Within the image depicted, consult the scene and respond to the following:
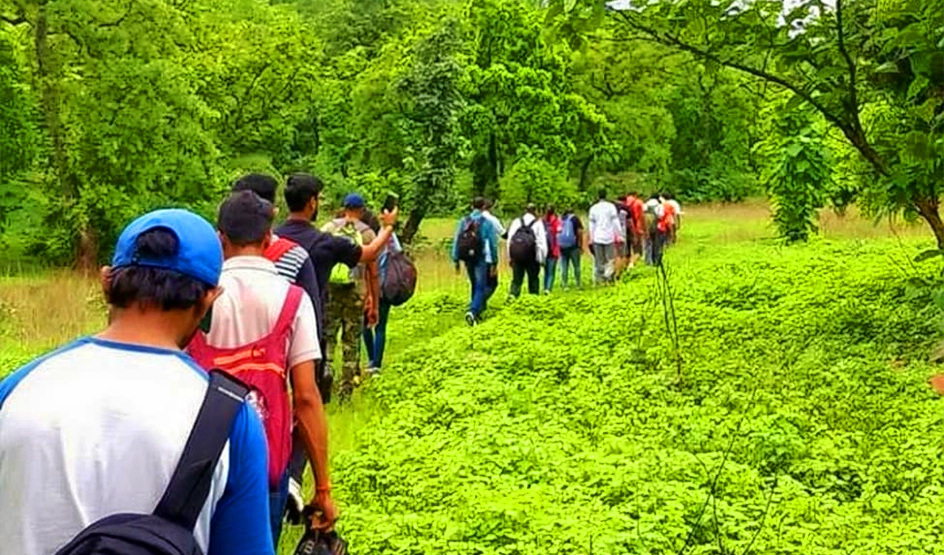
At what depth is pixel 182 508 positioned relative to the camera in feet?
6.59

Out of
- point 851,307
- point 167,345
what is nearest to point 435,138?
point 851,307

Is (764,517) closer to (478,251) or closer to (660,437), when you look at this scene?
(660,437)

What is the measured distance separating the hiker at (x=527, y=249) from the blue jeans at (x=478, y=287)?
1521 mm

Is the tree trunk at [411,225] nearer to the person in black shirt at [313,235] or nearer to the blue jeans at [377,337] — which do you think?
the blue jeans at [377,337]

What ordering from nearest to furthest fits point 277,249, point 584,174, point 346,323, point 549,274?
point 277,249 → point 346,323 → point 549,274 → point 584,174

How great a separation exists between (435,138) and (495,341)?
66.6ft

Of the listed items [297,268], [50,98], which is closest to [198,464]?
[297,268]

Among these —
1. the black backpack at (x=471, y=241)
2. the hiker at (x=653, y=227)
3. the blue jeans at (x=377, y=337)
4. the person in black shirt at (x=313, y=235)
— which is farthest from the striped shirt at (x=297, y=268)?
the hiker at (x=653, y=227)

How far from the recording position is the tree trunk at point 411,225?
102ft

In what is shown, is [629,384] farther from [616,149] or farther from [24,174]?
[616,149]

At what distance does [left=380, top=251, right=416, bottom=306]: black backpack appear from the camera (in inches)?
432

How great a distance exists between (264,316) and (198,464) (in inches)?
72.3

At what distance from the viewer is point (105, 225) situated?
29.4 metres

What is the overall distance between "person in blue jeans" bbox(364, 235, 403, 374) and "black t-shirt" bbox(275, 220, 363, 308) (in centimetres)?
442
